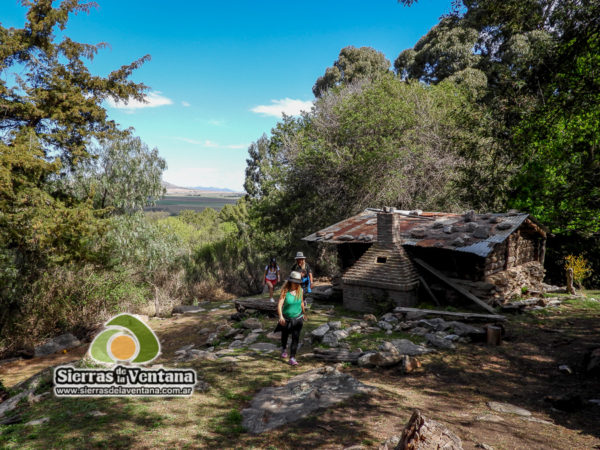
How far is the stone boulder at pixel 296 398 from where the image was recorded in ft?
14.8

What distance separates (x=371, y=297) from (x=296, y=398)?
7488 mm

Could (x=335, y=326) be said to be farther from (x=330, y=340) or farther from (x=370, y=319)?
(x=370, y=319)

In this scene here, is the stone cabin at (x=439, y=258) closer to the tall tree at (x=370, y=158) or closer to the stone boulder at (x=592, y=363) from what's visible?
the stone boulder at (x=592, y=363)

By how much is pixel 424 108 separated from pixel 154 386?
853 inches

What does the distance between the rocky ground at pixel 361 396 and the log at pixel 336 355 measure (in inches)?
0.9

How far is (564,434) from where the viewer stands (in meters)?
4.44

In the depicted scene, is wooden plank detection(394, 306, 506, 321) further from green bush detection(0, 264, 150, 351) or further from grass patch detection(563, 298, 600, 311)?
green bush detection(0, 264, 150, 351)

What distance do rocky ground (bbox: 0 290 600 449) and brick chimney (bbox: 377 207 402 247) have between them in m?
3.48

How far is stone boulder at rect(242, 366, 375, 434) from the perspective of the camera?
4.50m

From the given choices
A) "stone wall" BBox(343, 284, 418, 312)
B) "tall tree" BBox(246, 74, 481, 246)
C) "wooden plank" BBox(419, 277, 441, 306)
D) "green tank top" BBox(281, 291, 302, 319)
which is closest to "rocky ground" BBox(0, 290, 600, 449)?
"green tank top" BBox(281, 291, 302, 319)

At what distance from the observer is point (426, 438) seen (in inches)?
119

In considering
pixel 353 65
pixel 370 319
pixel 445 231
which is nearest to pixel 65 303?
pixel 370 319

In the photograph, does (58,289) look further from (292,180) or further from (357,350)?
(292,180)

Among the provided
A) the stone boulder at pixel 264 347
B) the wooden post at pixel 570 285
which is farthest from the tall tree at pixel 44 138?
the wooden post at pixel 570 285
